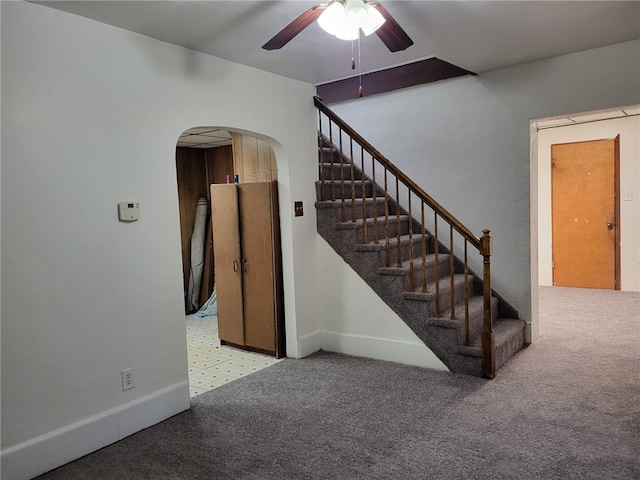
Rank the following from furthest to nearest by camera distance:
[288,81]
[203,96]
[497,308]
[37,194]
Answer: [497,308], [288,81], [203,96], [37,194]

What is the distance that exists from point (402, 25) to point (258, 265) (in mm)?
2251

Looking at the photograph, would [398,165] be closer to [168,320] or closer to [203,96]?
[203,96]

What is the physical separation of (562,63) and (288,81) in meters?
2.22

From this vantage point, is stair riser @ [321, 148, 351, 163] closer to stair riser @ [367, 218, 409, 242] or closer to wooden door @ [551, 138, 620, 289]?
stair riser @ [367, 218, 409, 242]

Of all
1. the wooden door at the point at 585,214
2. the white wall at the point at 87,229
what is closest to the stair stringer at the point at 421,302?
the white wall at the point at 87,229

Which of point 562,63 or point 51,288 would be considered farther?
point 562,63

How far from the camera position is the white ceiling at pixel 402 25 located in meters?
2.50

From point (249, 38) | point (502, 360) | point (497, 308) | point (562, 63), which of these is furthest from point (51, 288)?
point (562, 63)

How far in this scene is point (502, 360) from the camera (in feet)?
11.7

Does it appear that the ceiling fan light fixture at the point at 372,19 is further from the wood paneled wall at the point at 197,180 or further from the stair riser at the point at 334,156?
the wood paneled wall at the point at 197,180

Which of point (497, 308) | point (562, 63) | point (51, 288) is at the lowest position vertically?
point (497, 308)

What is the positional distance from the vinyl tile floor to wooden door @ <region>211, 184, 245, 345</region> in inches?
6.8

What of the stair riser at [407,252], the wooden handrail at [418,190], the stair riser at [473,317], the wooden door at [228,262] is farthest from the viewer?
the wooden door at [228,262]

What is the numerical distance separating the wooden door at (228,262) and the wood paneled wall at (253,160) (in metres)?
0.38
